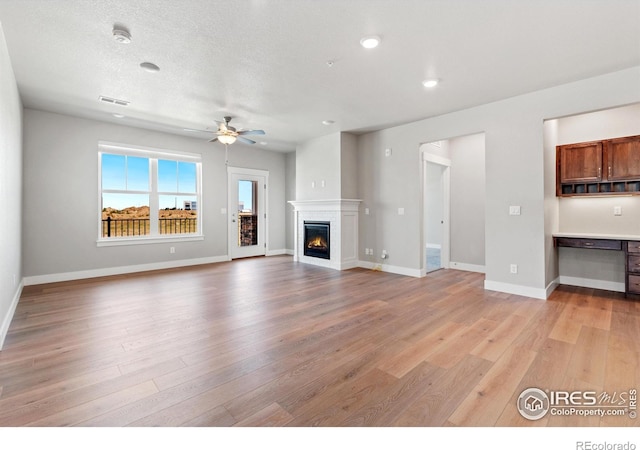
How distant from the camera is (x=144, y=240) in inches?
235

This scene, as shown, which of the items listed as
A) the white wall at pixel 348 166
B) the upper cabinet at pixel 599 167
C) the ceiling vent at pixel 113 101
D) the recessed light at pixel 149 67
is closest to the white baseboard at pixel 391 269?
the white wall at pixel 348 166

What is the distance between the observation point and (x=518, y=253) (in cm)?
415

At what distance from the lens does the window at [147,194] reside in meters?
5.68

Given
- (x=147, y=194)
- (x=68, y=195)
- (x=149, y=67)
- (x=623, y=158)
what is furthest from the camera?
(x=147, y=194)

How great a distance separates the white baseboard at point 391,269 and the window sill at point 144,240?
367 cm

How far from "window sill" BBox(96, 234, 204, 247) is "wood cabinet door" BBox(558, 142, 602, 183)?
6.82m

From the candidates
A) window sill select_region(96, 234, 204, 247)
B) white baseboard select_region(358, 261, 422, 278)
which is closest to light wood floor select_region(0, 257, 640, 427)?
white baseboard select_region(358, 261, 422, 278)

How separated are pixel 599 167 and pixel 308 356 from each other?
484cm

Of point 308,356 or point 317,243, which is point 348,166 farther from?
point 308,356

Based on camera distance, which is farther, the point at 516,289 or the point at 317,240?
the point at 317,240

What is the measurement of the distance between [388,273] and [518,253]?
2.14 metres

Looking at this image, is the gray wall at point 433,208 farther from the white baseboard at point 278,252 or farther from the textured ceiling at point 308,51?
the white baseboard at point 278,252

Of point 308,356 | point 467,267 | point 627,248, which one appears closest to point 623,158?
point 627,248

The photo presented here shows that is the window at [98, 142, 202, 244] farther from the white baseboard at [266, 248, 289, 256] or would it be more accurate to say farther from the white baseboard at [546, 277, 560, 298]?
the white baseboard at [546, 277, 560, 298]
